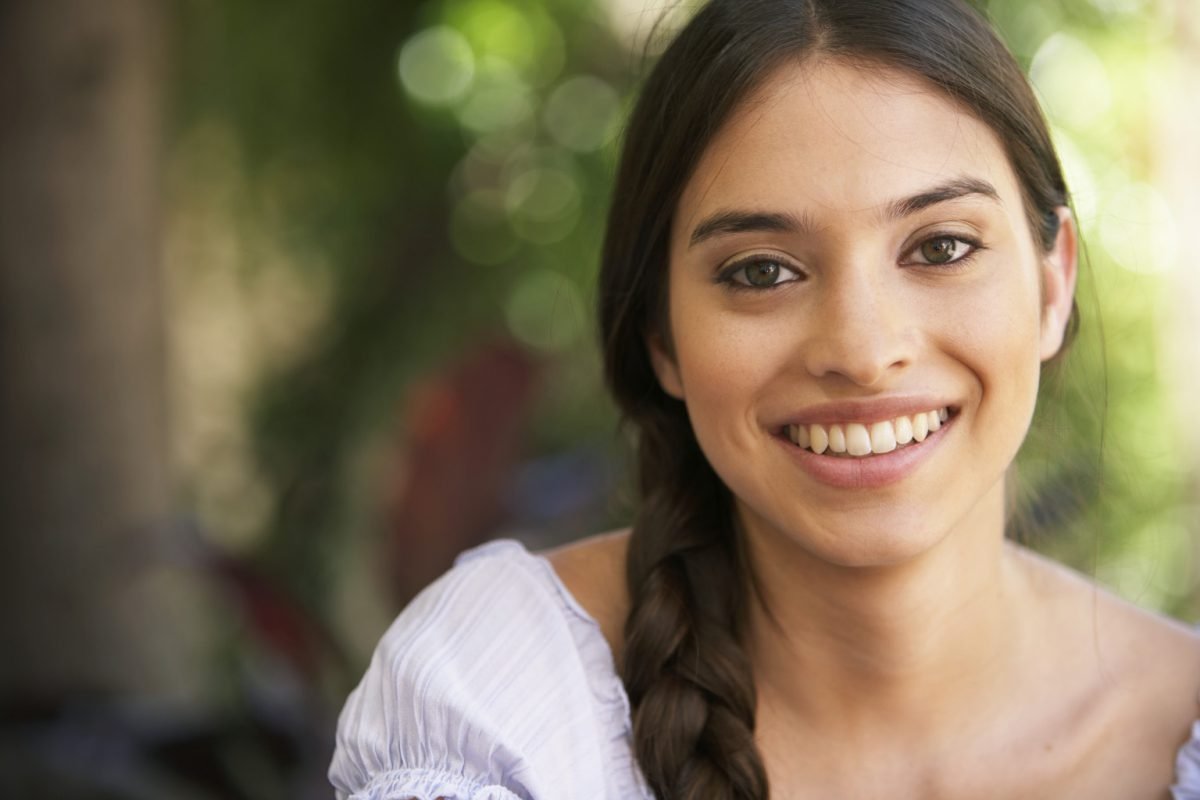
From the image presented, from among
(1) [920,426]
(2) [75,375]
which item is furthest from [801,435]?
(2) [75,375]

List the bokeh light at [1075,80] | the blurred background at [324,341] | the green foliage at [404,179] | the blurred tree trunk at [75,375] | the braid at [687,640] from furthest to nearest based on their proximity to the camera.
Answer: the green foliage at [404,179] → the bokeh light at [1075,80] → the blurred tree trunk at [75,375] → the blurred background at [324,341] → the braid at [687,640]

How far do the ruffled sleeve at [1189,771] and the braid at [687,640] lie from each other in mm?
487

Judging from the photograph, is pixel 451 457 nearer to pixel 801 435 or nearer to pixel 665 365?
pixel 665 365

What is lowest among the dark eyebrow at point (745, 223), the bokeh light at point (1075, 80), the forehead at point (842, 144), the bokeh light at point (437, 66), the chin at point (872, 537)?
the chin at point (872, 537)

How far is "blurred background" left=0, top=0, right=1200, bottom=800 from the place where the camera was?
8.29ft

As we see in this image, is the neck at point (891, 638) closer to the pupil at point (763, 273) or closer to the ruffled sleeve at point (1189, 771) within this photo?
the ruffled sleeve at point (1189, 771)

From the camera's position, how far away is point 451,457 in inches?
101

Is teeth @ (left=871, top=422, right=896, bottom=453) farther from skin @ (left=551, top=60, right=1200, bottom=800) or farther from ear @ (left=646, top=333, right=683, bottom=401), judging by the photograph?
ear @ (left=646, top=333, right=683, bottom=401)

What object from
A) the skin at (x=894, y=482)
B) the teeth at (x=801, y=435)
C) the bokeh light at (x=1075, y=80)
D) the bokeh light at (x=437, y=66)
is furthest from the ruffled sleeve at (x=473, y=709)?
the bokeh light at (x=437, y=66)

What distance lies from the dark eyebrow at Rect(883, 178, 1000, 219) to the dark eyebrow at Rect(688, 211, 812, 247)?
3.5 inches

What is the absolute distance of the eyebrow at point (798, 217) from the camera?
1.34m

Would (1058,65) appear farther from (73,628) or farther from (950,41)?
(73,628)

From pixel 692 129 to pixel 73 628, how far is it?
1940 mm

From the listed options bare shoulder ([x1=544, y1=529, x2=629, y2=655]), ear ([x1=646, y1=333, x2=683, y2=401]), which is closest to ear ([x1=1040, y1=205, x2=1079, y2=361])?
ear ([x1=646, y1=333, x2=683, y2=401])
